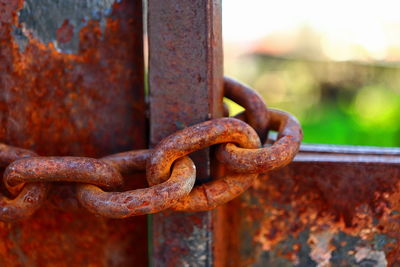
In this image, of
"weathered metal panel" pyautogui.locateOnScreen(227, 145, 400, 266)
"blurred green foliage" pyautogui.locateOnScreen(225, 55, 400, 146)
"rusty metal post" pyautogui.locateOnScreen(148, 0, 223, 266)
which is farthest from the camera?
"blurred green foliage" pyautogui.locateOnScreen(225, 55, 400, 146)

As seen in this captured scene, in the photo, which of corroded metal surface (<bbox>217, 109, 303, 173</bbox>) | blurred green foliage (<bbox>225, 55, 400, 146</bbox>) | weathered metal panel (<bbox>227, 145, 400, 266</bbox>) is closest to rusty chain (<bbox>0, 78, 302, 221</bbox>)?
corroded metal surface (<bbox>217, 109, 303, 173</bbox>)

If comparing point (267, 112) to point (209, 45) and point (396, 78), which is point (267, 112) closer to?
point (209, 45)

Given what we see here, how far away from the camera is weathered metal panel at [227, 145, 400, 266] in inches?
40.4

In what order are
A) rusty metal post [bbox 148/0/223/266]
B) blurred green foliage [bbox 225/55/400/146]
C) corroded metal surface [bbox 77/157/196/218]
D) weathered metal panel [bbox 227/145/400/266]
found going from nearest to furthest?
corroded metal surface [bbox 77/157/196/218] → rusty metal post [bbox 148/0/223/266] → weathered metal panel [bbox 227/145/400/266] → blurred green foliage [bbox 225/55/400/146]

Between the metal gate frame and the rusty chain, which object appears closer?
the rusty chain

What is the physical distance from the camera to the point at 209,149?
0.95m

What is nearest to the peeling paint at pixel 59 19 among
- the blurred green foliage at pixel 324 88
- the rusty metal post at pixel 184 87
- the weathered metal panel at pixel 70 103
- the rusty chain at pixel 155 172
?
the weathered metal panel at pixel 70 103

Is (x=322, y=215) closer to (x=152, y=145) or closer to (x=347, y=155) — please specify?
(x=347, y=155)

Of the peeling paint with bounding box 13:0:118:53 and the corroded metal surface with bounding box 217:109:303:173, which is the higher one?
the peeling paint with bounding box 13:0:118:53

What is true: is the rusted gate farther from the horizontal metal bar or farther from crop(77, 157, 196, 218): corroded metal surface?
crop(77, 157, 196, 218): corroded metal surface

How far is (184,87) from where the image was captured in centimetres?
92

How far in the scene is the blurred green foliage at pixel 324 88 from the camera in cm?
566

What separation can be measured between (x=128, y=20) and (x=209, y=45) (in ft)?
0.60

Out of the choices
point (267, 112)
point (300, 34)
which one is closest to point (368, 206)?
point (267, 112)
